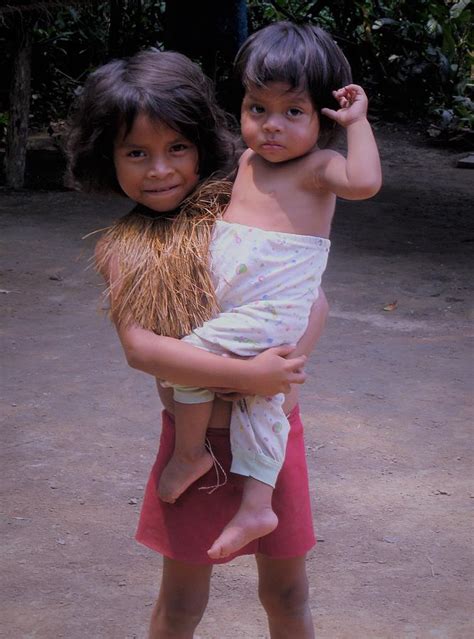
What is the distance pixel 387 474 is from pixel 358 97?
1787 mm

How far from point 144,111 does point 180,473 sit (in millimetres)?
607

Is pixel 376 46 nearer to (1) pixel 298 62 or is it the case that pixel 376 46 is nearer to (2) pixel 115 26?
(2) pixel 115 26

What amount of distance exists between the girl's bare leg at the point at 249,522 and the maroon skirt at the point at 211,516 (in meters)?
0.06

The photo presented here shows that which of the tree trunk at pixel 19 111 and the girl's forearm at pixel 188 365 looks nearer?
the girl's forearm at pixel 188 365

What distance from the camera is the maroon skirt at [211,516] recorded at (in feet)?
5.59

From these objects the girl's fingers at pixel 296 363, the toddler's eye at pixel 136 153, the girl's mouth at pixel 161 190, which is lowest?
the girl's fingers at pixel 296 363

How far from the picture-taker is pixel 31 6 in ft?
21.6

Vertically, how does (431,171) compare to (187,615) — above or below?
below

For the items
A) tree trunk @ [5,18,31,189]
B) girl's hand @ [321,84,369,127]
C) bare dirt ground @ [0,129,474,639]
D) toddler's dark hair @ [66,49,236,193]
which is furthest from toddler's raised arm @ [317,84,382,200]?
tree trunk @ [5,18,31,189]

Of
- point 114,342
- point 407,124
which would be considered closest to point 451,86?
point 407,124

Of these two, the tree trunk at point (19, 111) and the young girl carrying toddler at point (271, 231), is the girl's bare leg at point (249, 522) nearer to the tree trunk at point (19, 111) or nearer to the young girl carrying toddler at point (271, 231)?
the young girl carrying toddler at point (271, 231)

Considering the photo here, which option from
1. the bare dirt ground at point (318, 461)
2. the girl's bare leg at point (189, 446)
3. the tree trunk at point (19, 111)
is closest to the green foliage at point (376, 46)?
the tree trunk at point (19, 111)

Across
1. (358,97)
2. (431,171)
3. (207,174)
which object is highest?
(358,97)

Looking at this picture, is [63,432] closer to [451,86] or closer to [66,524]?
[66,524]
